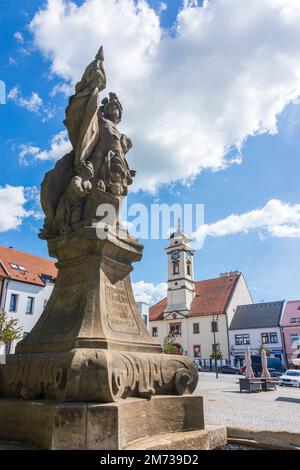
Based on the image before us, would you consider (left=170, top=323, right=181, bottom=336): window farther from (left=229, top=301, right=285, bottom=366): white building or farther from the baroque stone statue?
the baroque stone statue

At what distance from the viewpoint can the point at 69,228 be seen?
499 cm

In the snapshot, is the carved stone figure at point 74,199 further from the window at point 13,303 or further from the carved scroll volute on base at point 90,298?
the window at point 13,303

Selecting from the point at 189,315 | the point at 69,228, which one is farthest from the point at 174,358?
the point at 189,315

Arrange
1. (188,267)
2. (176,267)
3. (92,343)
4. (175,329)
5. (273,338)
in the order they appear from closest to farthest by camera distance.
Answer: (92,343), (273,338), (175,329), (176,267), (188,267)

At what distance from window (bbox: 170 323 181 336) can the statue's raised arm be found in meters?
50.9

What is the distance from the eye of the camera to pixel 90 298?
436 centimetres

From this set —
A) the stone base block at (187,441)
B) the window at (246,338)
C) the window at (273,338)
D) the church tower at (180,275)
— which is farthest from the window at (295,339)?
the stone base block at (187,441)

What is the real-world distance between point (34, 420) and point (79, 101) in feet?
13.6

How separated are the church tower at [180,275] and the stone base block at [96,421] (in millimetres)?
51085

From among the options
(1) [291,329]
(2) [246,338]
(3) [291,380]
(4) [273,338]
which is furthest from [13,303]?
(1) [291,329]

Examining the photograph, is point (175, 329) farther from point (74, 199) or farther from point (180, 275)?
point (74, 199)

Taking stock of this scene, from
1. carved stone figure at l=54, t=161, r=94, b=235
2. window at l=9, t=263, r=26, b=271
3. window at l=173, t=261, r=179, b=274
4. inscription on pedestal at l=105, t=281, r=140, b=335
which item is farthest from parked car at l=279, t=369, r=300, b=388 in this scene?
window at l=173, t=261, r=179, b=274

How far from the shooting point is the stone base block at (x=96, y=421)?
10.3 feet

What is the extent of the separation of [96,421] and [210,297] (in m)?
53.1
